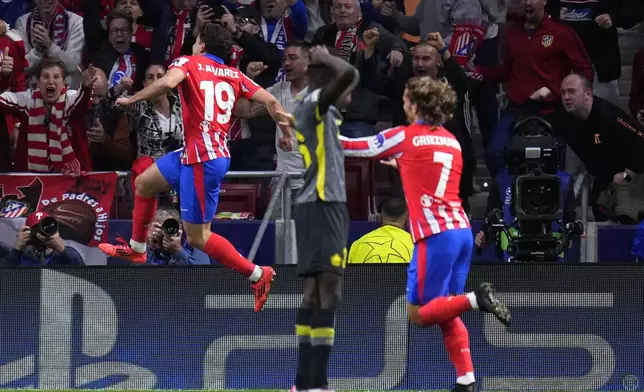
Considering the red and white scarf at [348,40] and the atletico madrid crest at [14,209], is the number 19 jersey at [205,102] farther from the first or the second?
the red and white scarf at [348,40]

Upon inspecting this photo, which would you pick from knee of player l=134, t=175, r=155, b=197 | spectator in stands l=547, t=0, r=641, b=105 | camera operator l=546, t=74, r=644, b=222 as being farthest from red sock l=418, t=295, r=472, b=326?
spectator in stands l=547, t=0, r=641, b=105

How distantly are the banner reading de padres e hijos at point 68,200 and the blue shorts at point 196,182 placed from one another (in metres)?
1.95

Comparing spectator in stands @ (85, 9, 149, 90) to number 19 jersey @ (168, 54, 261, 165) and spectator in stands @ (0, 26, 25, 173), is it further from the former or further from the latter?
number 19 jersey @ (168, 54, 261, 165)

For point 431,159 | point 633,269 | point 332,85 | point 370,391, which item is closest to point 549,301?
point 633,269

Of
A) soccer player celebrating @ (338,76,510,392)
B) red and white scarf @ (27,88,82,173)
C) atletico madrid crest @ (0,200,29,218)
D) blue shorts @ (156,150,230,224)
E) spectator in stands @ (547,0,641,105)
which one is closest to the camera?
soccer player celebrating @ (338,76,510,392)

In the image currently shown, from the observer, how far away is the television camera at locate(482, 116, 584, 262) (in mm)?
9914

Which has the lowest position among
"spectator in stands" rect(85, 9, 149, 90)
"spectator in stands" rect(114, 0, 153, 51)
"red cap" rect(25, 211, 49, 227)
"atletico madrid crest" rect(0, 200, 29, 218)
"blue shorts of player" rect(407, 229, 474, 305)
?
"blue shorts of player" rect(407, 229, 474, 305)

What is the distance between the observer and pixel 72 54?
12.9m

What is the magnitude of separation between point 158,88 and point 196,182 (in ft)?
2.76

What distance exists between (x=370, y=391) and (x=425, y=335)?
0.54 m

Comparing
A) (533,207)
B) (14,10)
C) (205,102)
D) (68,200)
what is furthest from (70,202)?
(533,207)

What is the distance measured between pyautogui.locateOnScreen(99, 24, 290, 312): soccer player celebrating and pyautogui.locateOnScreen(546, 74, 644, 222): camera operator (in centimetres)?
320

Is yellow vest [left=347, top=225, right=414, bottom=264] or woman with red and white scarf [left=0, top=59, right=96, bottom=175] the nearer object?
yellow vest [left=347, top=225, right=414, bottom=264]

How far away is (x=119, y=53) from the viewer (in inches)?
508
